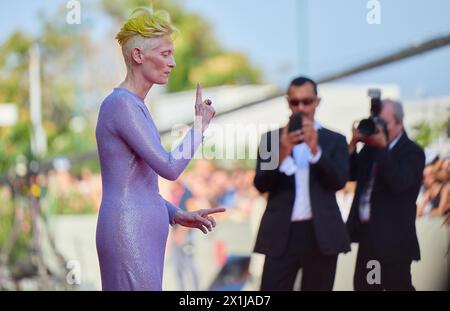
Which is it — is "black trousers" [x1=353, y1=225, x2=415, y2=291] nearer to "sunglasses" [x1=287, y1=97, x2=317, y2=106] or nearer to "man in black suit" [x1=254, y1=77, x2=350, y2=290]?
"man in black suit" [x1=254, y1=77, x2=350, y2=290]

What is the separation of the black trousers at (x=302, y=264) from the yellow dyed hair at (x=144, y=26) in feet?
4.80

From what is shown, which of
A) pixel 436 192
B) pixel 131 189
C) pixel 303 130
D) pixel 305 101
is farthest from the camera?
pixel 436 192

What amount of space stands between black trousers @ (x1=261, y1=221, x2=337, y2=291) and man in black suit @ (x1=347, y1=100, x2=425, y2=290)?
0.57 ft

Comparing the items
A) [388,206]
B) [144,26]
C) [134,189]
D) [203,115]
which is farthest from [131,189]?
[388,206]

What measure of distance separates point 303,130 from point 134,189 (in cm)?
143

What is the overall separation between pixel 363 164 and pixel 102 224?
171 centimetres

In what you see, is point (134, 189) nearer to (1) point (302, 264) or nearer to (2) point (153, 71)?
(2) point (153, 71)

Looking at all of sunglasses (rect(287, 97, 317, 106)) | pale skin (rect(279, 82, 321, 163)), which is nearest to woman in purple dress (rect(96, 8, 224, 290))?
pale skin (rect(279, 82, 321, 163))

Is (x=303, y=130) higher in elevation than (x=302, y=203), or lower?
higher

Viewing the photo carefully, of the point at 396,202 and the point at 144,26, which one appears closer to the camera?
the point at 144,26

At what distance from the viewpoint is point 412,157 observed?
3.94 meters

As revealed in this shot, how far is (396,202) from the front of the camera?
391 cm
